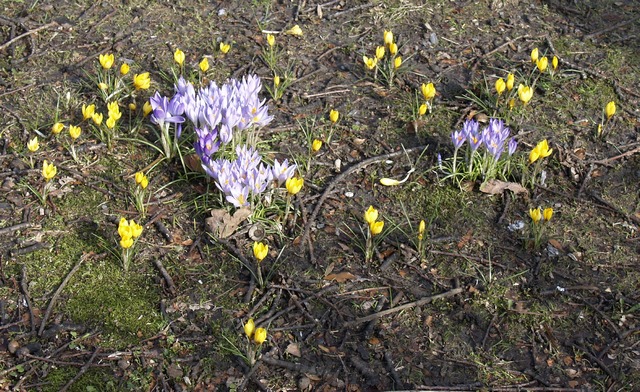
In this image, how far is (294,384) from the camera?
10.0ft

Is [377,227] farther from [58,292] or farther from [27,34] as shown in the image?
[27,34]

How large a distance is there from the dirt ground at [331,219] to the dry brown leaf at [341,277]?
0.03ft

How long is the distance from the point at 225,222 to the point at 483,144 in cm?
143

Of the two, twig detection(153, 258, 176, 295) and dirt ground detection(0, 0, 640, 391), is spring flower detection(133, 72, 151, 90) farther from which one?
twig detection(153, 258, 176, 295)

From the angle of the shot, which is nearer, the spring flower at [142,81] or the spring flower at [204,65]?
the spring flower at [142,81]

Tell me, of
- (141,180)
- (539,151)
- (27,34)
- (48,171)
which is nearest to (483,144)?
(539,151)

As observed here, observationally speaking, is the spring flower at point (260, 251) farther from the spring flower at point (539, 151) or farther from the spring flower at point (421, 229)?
the spring flower at point (539, 151)

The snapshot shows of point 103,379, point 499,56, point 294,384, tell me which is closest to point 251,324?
point 294,384

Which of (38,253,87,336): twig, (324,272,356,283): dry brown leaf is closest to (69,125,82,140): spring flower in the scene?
(38,253,87,336): twig

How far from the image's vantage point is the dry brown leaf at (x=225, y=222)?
11.8 feet

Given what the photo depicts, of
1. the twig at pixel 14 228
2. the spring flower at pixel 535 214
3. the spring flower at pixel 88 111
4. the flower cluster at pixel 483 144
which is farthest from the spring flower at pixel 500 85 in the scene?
the twig at pixel 14 228

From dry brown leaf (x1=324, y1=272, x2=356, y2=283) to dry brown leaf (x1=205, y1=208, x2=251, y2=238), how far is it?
51cm

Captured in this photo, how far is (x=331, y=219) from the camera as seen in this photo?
12.3ft

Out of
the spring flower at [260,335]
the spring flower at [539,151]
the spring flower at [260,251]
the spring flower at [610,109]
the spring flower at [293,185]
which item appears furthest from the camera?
the spring flower at [610,109]
